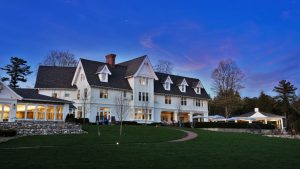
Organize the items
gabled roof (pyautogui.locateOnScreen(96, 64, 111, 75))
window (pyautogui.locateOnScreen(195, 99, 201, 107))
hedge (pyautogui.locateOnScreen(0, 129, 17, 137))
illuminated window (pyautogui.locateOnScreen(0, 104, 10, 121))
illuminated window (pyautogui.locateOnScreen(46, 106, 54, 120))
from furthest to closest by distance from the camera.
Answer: window (pyautogui.locateOnScreen(195, 99, 201, 107)), gabled roof (pyautogui.locateOnScreen(96, 64, 111, 75)), illuminated window (pyautogui.locateOnScreen(46, 106, 54, 120)), illuminated window (pyautogui.locateOnScreen(0, 104, 10, 121)), hedge (pyautogui.locateOnScreen(0, 129, 17, 137))

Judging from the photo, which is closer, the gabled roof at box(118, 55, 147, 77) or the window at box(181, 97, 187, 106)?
the gabled roof at box(118, 55, 147, 77)

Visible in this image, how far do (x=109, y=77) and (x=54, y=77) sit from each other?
8601mm

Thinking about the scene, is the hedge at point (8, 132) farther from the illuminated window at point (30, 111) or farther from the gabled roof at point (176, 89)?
the gabled roof at point (176, 89)

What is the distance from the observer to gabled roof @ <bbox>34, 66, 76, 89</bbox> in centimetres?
4629

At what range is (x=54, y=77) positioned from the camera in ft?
156

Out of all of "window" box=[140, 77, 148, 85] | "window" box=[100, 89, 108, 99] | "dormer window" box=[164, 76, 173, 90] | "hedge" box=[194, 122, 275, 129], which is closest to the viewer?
"hedge" box=[194, 122, 275, 129]

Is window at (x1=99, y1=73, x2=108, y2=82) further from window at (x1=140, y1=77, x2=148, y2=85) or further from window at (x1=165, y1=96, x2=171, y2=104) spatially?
window at (x1=165, y1=96, x2=171, y2=104)

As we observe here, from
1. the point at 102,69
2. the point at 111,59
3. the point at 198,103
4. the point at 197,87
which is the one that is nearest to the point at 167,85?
the point at 197,87

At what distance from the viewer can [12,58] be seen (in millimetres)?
62719

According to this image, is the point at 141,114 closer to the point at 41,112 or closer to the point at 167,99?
the point at 167,99

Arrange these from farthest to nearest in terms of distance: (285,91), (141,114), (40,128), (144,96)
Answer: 1. (285,91)
2. (144,96)
3. (141,114)
4. (40,128)

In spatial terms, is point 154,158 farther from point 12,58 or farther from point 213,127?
point 12,58

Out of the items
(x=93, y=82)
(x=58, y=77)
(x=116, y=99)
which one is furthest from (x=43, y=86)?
(x=116, y=99)

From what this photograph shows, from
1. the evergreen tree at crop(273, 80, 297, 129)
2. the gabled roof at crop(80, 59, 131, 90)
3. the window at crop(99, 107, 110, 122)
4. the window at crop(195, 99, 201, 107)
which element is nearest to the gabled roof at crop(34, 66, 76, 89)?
the gabled roof at crop(80, 59, 131, 90)
